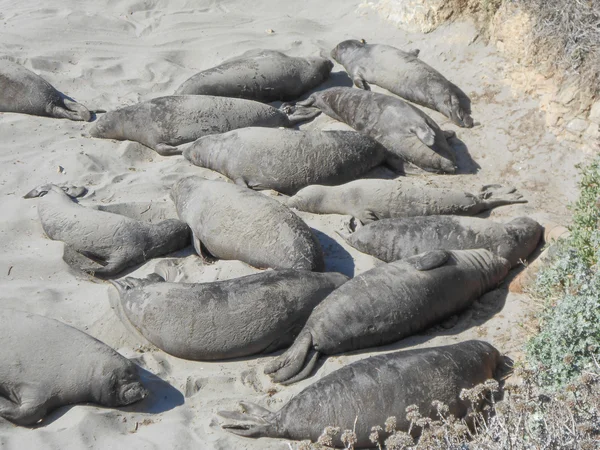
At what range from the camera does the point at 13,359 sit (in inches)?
195

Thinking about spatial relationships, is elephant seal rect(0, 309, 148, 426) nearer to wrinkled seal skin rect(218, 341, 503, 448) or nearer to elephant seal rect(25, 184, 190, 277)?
wrinkled seal skin rect(218, 341, 503, 448)

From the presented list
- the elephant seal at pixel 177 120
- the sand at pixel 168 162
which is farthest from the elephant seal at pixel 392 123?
the elephant seal at pixel 177 120

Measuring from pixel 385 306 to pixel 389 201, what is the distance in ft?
5.60

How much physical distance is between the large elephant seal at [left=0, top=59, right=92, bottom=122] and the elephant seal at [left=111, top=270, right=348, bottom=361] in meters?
3.64

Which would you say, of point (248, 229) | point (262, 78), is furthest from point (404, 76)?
point (248, 229)

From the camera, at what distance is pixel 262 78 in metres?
8.99

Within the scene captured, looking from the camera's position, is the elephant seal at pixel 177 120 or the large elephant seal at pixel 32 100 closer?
the elephant seal at pixel 177 120

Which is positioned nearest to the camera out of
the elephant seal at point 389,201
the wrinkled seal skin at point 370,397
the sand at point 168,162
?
the wrinkled seal skin at point 370,397

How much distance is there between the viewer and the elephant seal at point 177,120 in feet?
26.6

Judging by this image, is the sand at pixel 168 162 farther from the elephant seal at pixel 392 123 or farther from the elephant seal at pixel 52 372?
the elephant seal at pixel 392 123

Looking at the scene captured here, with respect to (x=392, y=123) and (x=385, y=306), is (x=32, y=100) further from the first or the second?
(x=385, y=306)

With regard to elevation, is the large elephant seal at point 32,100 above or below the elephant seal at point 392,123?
below

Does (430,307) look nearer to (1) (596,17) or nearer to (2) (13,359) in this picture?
(2) (13,359)

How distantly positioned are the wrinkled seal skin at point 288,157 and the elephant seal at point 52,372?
2619 mm
